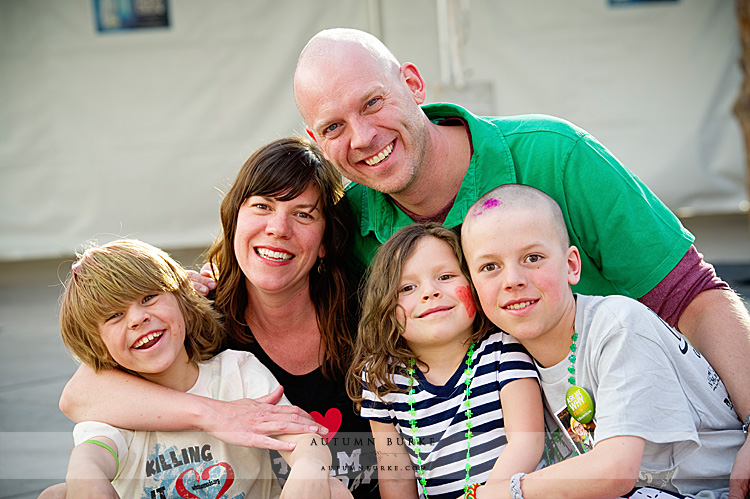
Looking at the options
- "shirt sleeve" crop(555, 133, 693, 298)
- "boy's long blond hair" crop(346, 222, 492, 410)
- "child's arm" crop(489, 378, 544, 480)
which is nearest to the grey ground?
"boy's long blond hair" crop(346, 222, 492, 410)

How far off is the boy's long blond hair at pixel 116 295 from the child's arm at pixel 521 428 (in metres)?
0.93

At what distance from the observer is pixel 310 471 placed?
195cm

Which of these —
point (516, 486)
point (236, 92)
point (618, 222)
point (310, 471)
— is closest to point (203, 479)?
point (310, 471)

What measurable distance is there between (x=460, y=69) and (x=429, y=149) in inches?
113

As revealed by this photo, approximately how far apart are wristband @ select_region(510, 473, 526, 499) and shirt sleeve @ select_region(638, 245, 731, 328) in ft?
2.38

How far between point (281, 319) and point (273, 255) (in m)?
0.29

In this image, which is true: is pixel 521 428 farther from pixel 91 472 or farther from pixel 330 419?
pixel 91 472

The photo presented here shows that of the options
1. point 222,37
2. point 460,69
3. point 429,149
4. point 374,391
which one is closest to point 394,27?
point 222,37

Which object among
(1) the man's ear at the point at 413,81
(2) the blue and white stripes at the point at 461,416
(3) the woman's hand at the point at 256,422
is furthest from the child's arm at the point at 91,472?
(1) the man's ear at the point at 413,81

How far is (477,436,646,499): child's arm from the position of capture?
5.71ft

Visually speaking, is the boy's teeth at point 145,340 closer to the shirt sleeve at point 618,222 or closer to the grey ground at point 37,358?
the grey ground at point 37,358

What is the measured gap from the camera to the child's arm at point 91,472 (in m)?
1.89

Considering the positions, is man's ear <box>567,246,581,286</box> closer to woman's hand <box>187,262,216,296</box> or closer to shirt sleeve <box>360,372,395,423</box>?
shirt sleeve <box>360,372,395,423</box>

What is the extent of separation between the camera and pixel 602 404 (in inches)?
71.4
